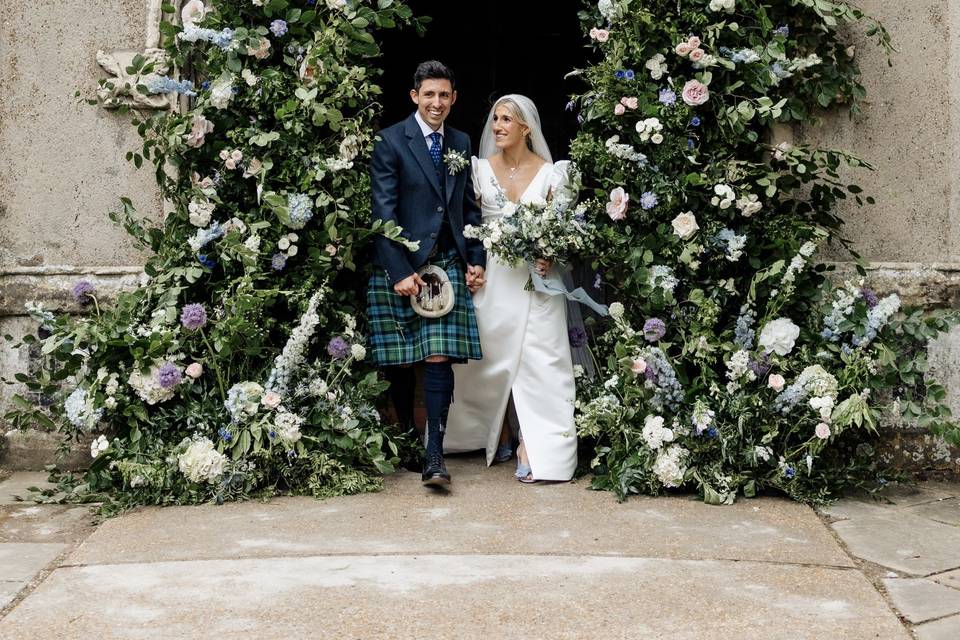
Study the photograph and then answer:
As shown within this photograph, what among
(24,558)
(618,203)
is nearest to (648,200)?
(618,203)

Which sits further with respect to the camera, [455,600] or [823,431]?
[823,431]

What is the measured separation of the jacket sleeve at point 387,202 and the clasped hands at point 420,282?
0.08 ft

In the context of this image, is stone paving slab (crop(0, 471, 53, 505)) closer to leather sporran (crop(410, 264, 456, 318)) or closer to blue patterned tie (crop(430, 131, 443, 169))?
leather sporran (crop(410, 264, 456, 318))

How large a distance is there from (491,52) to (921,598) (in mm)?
4505

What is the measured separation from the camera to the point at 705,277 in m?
4.93

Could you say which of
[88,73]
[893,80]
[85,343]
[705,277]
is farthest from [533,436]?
[88,73]

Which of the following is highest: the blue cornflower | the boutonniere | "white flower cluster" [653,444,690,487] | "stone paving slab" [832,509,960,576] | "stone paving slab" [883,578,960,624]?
the boutonniere

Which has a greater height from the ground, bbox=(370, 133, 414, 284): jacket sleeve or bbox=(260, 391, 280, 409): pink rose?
bbox=(370, 133, 414, 284): jacket sleeve

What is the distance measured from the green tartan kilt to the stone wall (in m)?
1.13

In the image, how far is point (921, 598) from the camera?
134 inches

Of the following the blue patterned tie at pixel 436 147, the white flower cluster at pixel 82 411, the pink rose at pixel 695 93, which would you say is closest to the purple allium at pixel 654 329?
the pink rose at pixel 695 93

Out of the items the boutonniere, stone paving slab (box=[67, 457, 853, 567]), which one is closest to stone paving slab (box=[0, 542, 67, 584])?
stone paving slab (box=[67, 457, 853, 567])

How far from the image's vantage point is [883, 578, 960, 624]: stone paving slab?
10.7 ft

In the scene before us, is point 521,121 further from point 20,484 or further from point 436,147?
point 20,484
